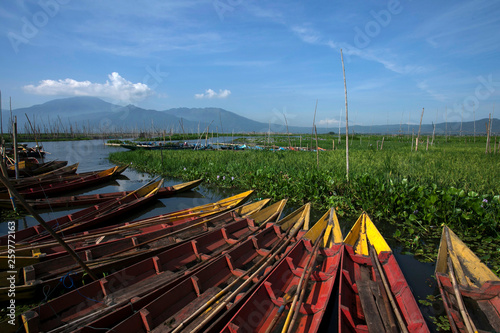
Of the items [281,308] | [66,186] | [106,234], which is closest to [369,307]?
[281,308]

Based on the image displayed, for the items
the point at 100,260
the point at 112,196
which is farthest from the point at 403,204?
the point at 112,196

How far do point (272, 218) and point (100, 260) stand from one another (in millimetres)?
3780

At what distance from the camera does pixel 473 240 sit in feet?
17.9

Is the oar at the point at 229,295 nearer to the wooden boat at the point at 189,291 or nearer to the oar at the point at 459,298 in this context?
the wooden boat at the point at 189,291

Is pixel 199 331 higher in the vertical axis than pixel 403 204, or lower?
lower

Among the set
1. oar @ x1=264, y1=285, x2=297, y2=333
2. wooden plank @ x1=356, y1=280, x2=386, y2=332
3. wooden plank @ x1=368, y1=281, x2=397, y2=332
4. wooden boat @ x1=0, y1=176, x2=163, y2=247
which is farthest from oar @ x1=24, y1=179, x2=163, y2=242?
wooden plank @ x1=368, y1=281, x2=397, y2=332

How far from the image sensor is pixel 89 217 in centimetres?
686

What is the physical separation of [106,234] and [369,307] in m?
4.99

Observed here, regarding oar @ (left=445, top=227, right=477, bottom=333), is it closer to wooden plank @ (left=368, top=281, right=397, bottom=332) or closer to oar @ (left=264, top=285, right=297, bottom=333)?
wooden plank @ (left=368, top=281, right=397, bottom=332)

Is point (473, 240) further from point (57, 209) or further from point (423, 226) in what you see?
point (57, 209)

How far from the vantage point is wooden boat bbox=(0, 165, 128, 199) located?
31.2 feet

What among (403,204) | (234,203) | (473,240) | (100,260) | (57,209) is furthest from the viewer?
(57,209)

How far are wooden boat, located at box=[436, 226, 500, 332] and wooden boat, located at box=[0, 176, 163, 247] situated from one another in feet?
22.9

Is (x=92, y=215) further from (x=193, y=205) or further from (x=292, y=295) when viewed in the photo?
(x=292, y=295)
